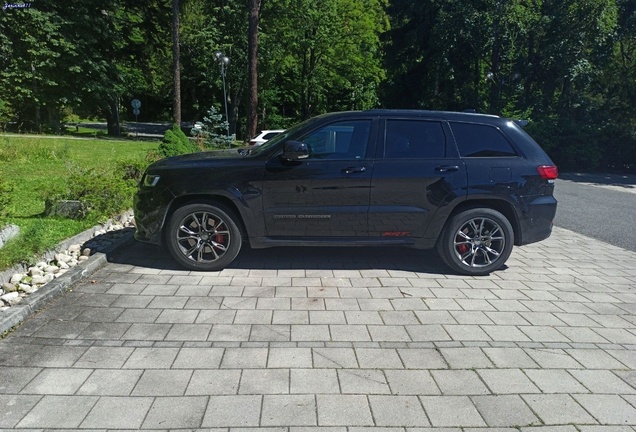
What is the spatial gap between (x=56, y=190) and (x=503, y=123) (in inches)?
256

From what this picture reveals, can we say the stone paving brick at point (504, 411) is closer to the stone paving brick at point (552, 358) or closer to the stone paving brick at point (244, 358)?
the stone paving brick at point (552, 358)

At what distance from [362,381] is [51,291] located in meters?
3.14

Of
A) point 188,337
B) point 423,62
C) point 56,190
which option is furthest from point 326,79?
point 188,337

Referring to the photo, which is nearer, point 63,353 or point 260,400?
point 260,400

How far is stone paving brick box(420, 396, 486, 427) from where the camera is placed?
110 inches

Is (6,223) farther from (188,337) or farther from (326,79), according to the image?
(326,79)

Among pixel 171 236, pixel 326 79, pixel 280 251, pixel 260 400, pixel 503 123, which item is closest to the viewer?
pixel 260 400

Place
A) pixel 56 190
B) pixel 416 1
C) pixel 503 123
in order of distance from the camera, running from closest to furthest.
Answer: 1. pixel 503 123
2. pixel 56 190
3. pixel 416 1

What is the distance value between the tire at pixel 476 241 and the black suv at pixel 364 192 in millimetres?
12

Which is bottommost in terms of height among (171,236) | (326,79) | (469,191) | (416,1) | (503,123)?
(171,236)

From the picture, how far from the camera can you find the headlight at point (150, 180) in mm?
5376

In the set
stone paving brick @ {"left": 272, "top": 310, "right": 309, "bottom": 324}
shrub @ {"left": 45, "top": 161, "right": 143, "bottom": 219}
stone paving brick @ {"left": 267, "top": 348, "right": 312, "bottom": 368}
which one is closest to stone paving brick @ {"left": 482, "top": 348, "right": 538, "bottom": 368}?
stone paving brick @ {"left": 267, "top": 348, "right": 312, "bottom": 368}

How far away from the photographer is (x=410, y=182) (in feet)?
17.6

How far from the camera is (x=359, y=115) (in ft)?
18.0
